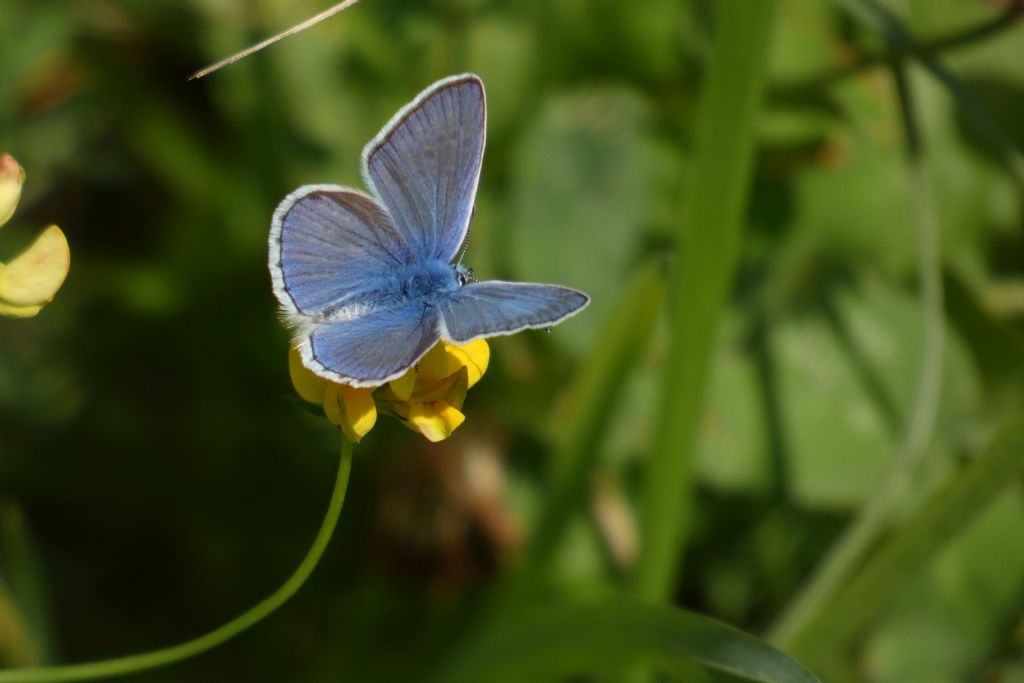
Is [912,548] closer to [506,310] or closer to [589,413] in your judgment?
[589,413]

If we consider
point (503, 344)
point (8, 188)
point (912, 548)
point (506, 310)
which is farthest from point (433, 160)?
point (503, 344)

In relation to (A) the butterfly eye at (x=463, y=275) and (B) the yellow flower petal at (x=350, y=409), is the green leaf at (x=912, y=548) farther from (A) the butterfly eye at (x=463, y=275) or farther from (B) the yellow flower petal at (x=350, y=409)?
(B) the yellow flower petal at (x=350, y=409)

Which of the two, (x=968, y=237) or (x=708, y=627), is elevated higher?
(x=968, y=237)

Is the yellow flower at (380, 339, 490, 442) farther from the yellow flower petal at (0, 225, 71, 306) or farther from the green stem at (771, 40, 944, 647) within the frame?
the green stem at (771, 40, 944, 647)

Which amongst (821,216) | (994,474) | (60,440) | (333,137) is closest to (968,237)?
(821,216)

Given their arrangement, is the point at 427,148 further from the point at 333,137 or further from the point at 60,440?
the point at 60,440

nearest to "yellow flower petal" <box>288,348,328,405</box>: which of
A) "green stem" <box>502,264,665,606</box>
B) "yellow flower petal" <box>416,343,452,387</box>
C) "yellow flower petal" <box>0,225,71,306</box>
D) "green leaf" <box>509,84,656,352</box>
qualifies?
"yellow flower petal" <box>416,343,452,387</box>

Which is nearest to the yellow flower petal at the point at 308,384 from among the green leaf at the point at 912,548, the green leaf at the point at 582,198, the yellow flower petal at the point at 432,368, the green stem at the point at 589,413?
the yellow flower petal at the point at 432,368
